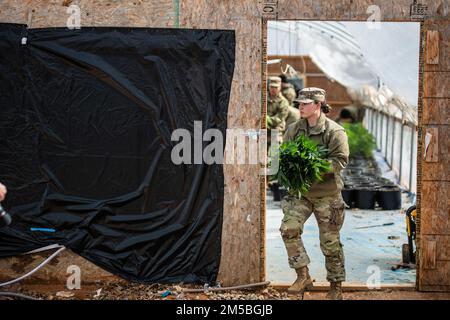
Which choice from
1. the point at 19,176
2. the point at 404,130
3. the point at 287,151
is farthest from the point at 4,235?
the point at 404,130

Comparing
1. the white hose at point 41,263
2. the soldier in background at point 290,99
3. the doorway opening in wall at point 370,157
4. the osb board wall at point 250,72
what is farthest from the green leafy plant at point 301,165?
the soldier in background at point 290,99

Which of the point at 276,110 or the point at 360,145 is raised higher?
the point at 276,110

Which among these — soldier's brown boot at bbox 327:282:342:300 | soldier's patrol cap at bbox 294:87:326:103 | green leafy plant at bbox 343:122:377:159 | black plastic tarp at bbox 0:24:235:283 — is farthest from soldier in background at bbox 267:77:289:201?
soldier's brown boot at bbox 327:282:342:300

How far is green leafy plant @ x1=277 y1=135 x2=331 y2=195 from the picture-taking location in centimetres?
704

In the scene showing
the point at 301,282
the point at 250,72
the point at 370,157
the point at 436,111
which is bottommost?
the point at 301,282

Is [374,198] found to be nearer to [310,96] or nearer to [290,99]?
[290,99]

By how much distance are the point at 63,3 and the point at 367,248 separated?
209 inches

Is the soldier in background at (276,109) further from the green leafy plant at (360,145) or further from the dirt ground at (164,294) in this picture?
the dirt ground at (164,294)

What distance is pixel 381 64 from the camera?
11.2 metres

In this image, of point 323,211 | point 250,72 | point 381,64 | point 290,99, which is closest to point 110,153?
point 250,72

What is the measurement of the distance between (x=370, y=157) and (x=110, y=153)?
12567 mm

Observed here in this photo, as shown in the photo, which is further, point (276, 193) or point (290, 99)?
point (290, 99)

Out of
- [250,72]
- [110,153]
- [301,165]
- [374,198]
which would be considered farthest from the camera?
[374,198]

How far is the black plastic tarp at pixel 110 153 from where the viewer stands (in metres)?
7.46
